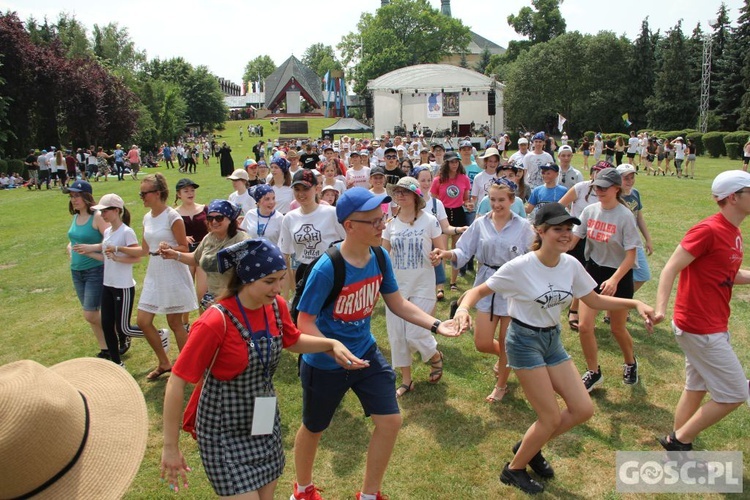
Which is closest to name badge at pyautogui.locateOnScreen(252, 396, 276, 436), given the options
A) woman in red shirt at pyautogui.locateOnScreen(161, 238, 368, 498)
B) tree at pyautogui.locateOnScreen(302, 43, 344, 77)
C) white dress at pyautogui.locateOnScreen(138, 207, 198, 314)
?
woman in red shirt at pyautogui.locateOnScreen(161, 238, 368, 498)

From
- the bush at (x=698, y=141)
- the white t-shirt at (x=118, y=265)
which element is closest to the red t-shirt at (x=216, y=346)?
the white t-shirt at (x=118, y=265)

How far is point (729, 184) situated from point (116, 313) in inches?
229

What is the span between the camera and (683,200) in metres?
18.1

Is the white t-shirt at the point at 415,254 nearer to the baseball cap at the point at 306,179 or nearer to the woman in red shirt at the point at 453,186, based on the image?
the baseball cap at the point at 306,179

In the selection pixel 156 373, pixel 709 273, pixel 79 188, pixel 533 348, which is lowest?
pixel 156 373

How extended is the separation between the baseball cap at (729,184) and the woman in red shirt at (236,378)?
3.14 meters

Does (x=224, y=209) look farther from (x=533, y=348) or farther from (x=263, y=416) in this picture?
(x=533, y=348)

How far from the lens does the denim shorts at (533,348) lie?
4.02 meters

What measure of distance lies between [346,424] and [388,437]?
1.69 metres

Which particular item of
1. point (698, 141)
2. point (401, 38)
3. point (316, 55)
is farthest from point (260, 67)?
point (698, 141)

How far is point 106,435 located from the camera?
229 cm

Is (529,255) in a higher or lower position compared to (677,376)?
higher

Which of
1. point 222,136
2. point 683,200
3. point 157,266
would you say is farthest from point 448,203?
point 222,136

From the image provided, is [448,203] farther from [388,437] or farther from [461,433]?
[388,437]
